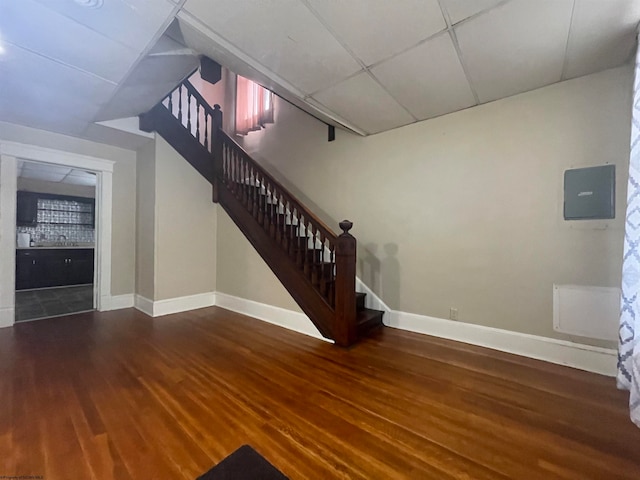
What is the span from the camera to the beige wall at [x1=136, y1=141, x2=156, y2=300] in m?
3.71

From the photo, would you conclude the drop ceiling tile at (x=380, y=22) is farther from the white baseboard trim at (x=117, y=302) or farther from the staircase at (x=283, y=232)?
the white baseboard trim at (x=117, y=302)

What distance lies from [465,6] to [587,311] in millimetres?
2407

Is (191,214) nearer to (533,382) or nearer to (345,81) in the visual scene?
(345,81)

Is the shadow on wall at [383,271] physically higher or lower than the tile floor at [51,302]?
higher

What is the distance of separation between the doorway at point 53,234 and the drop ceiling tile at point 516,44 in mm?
6209

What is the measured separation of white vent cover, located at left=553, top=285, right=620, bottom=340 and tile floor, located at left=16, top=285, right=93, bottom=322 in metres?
5.79

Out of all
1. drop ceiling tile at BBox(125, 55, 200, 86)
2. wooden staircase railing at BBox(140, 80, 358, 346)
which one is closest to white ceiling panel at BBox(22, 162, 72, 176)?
wooden staircase railing at BBox(140, 80, 358, 346)

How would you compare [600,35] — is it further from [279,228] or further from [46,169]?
[46,169]

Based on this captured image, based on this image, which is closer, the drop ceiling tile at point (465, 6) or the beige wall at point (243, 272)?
the drop ceiling tile at point (465, 6)

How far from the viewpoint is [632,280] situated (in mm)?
1684

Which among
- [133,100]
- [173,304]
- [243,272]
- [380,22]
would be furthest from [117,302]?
[380,22]

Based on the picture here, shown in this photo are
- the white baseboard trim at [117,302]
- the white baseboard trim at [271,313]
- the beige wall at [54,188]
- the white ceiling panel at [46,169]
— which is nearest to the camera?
the white baseboard trim at [271,313]

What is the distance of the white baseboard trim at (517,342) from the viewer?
2061 mm

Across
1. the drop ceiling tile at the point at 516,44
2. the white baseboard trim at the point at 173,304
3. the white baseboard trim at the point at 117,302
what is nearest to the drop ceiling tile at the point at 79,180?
the white baseboard trim at the point at 117,302
